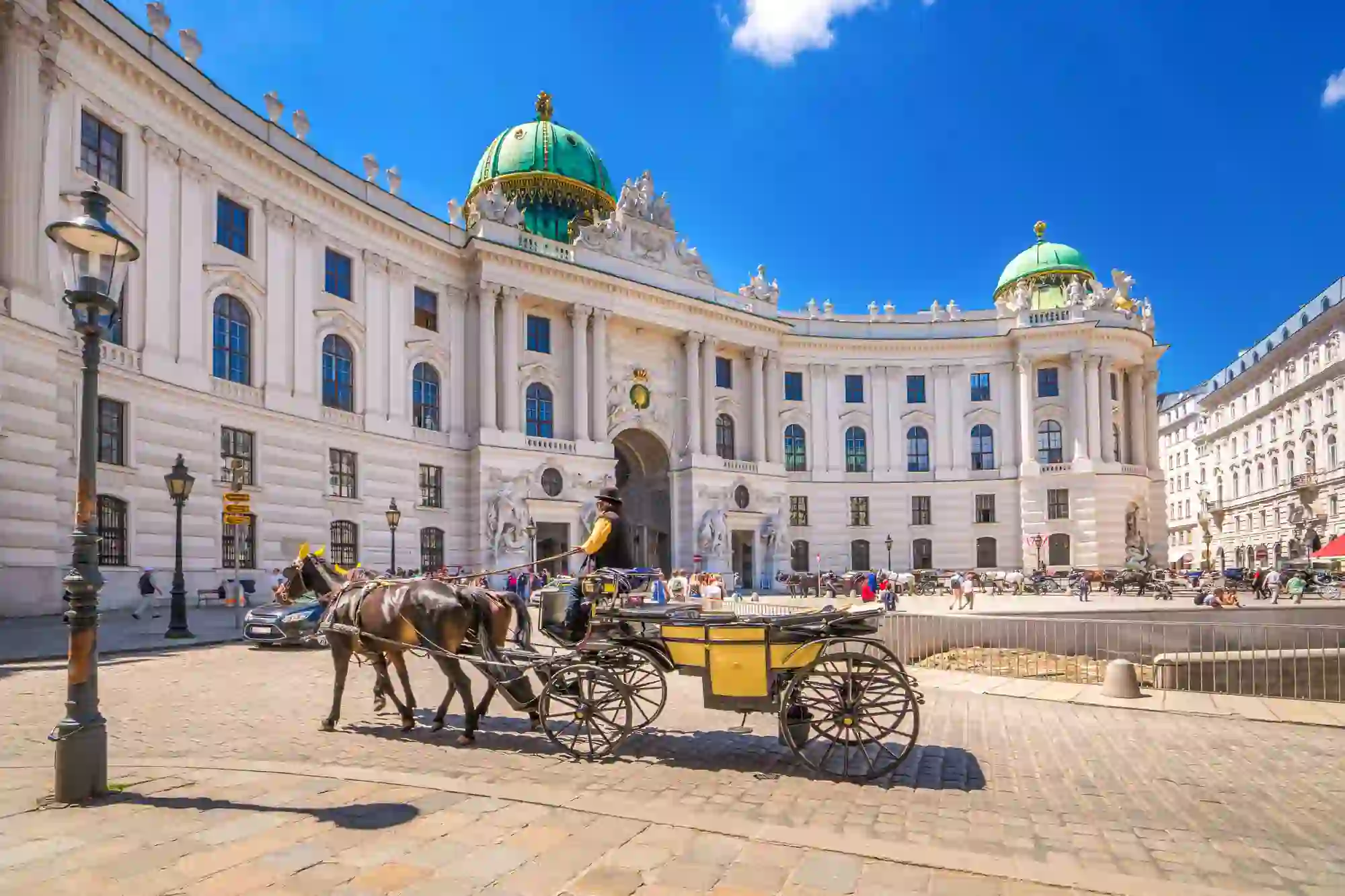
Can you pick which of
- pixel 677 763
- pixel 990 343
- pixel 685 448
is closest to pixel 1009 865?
pixel 677 763

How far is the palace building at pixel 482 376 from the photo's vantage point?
22.0 meters

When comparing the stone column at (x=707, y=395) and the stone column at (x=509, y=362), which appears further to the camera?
the stone column at (x=707, y=395)

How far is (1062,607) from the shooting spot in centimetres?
2881

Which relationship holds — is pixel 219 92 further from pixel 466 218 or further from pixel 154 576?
pixel 466 218

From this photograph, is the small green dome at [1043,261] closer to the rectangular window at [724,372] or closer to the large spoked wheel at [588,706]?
the rectangular window at [724,372]

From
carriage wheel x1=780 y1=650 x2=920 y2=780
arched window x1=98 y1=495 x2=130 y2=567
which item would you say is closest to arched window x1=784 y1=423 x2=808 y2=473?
arched window x1=98 y1=495 x2=130 y2=567

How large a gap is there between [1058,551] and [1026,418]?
26.5 feet

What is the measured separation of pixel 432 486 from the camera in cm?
3575

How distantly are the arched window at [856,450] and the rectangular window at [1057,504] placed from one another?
35.1 feet

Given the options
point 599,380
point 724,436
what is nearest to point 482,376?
point 599,380

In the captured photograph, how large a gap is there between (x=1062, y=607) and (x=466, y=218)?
3627 cm

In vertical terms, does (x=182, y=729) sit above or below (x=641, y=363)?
below

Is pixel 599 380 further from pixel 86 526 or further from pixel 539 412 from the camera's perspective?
pixel 86 526

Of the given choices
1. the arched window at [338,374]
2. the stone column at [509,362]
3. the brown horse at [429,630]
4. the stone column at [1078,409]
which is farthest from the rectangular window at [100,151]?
the stone column at [1078,409]
